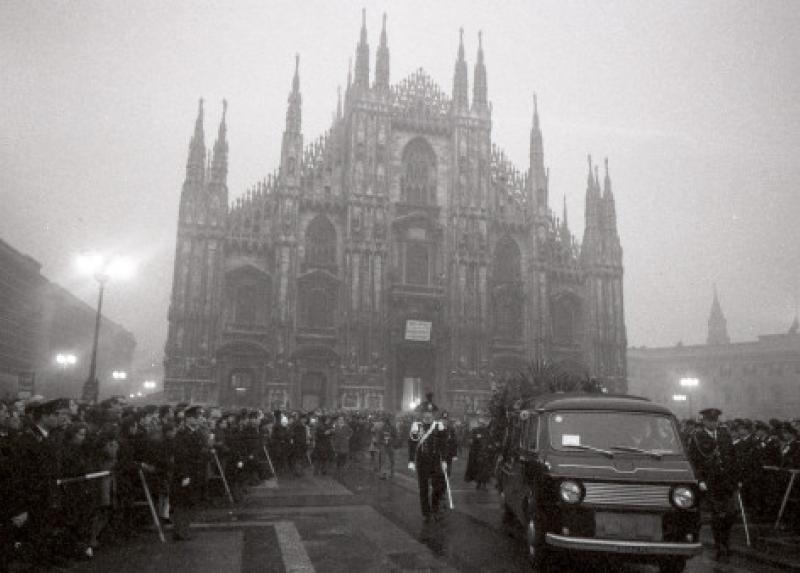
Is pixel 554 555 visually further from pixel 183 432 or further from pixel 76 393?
pixel 76 393

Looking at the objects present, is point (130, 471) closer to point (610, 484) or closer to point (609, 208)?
point (610, 484)

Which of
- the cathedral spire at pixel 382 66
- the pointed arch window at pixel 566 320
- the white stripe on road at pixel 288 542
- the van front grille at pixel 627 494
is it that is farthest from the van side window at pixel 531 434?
the cathedral spire at pixel 382 66

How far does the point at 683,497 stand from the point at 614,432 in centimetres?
106

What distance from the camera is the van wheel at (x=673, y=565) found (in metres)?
7.36

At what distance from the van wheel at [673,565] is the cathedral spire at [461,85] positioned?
39051 millimetres

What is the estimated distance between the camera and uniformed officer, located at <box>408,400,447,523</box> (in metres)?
12.1

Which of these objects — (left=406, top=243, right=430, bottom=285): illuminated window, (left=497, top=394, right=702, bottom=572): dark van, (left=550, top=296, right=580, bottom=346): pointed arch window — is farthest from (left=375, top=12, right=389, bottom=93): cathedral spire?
(left=497, top=394, right=702, bottom=572): dark van

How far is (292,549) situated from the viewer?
9453mm

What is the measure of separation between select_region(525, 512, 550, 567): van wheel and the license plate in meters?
0.74

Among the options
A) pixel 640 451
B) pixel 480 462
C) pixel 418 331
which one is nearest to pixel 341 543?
pixel 640 451

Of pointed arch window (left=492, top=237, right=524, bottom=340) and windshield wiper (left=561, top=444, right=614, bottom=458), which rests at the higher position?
pointed arch window (left=492, top=237, right=524, bottom=340)

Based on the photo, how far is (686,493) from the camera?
7.29 m

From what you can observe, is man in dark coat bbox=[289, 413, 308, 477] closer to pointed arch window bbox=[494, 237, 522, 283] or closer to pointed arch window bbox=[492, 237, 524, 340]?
pointed arch window bbox=[492, 237, 524, 340]

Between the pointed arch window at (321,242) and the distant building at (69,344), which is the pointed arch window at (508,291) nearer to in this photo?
the pointed arch window at (321,242)
